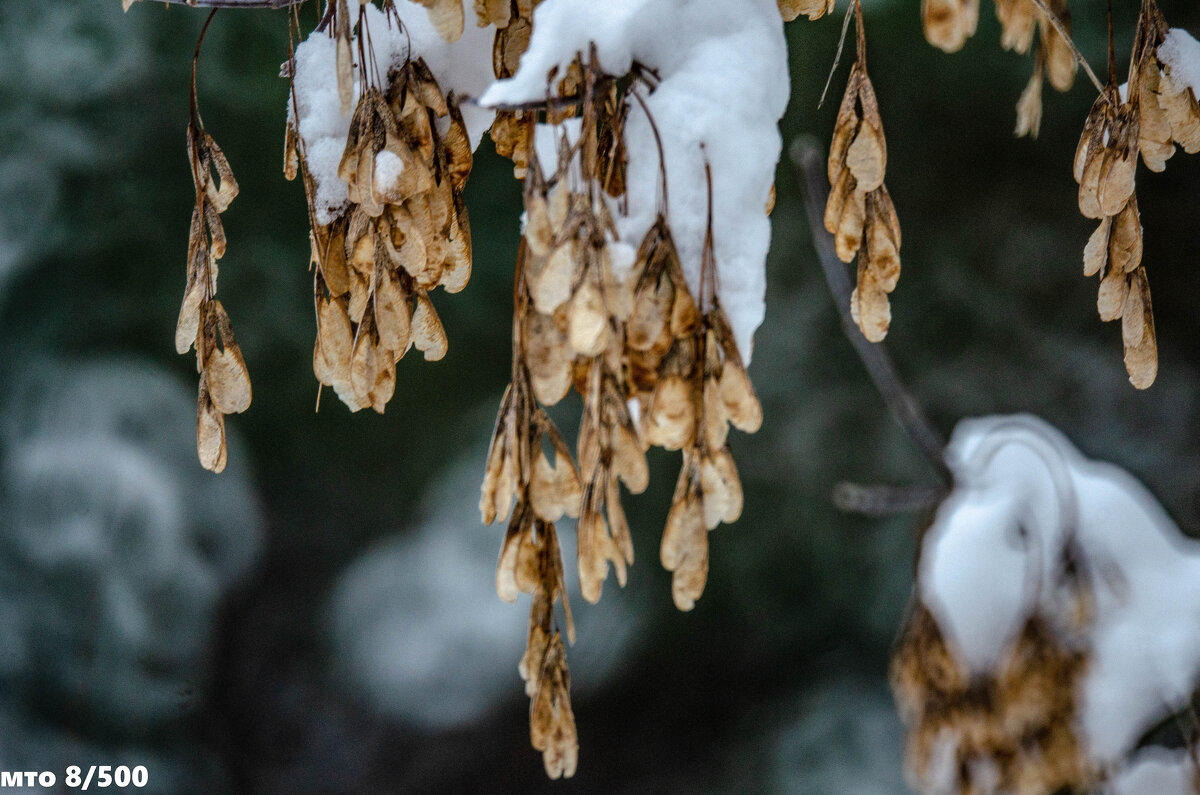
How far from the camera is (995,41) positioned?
176 centimetres

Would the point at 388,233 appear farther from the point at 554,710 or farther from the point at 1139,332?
the point at 1139,332

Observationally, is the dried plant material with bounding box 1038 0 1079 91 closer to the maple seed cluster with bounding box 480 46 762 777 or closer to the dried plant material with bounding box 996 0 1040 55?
the dried plant material with bounding box 996 0 1040 55

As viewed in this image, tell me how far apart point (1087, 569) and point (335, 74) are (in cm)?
78

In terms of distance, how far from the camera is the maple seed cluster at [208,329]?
1.78 feet

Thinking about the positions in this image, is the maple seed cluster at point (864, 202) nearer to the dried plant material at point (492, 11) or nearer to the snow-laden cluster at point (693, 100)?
the snow-laden cluster at point (693, 100)

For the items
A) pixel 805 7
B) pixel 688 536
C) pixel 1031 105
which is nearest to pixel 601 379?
pixel 688 536

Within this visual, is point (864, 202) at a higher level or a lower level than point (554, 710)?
higher

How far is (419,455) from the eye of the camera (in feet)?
6.24

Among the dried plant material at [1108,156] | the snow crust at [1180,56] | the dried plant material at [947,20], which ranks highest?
the dried plant material at [947,20]

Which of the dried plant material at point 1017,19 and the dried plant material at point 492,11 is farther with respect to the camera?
the dried plant material at point 1017,19

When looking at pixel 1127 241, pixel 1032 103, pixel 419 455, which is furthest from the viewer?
pixel 419 455

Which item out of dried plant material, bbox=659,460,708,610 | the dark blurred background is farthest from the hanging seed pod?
the dark blurred background

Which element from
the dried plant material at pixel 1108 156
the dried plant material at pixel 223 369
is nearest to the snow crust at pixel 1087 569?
the dried plant material at pixel 1108 156

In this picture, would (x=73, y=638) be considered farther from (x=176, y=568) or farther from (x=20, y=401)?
(x=20, y=401)
